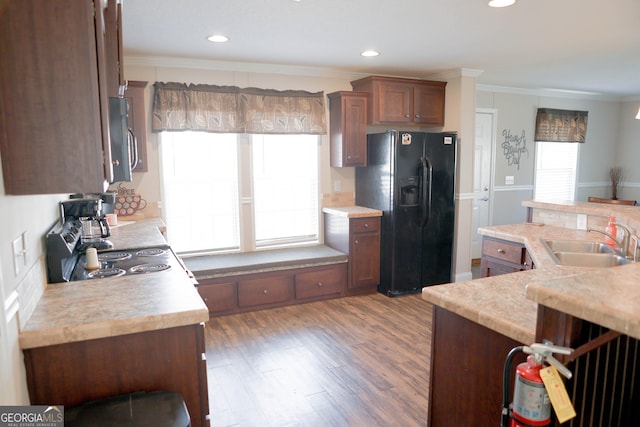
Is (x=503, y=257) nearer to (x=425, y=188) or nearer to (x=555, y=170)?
(x=425, y=188)

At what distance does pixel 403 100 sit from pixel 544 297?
3.87 m

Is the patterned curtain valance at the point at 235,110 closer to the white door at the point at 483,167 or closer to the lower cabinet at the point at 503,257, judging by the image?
the lower cabinet at the point at 503,257

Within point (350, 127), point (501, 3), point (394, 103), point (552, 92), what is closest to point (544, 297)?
point (501, 3)

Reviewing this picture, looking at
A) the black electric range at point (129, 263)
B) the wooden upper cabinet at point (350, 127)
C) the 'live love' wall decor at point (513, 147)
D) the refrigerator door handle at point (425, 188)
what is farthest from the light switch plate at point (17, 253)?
the 'live love' wall decor at point (513, 147)

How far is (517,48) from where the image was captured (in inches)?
151

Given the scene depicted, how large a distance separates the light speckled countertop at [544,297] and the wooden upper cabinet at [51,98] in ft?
4.78

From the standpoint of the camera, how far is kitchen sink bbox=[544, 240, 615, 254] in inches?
114

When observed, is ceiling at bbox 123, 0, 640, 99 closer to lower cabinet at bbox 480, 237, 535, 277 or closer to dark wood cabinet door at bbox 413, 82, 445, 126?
dark wood cabinet door at bbox 413, 82, 445, 126

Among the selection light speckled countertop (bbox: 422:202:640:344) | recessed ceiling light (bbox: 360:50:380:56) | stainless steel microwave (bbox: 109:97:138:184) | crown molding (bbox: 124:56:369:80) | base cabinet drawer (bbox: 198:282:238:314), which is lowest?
base cabinet drawer (bbox: 198:282:238:314)

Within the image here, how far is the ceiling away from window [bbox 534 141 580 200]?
180 centimetres

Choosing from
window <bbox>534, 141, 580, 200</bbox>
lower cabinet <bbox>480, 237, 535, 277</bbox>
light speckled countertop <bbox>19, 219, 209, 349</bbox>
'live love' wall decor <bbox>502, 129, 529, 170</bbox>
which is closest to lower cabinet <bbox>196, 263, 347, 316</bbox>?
lower cabinet <bbox>480, 237, 535, 277</bbox>

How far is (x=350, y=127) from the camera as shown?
15.3 ft

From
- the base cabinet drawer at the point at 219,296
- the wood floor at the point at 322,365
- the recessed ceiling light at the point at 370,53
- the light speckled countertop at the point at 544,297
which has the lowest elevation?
the wood floor at the point at 322,365

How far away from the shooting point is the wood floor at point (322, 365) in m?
2.54
